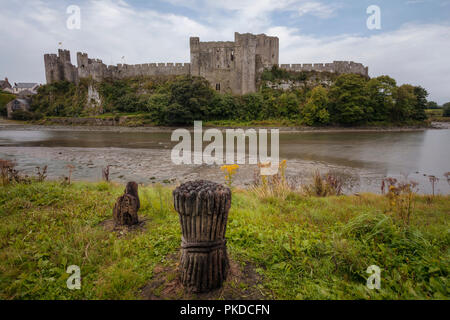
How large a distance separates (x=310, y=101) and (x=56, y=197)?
39.0 meters

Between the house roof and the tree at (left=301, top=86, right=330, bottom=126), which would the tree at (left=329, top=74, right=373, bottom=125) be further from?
the house roof

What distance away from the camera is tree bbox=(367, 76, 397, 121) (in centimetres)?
4041

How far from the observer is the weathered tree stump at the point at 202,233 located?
249 cm

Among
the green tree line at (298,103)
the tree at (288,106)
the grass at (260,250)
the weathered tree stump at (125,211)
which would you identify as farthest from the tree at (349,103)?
the weathered tree stump at (125,211)

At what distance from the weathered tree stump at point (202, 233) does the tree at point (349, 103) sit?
40682 mm

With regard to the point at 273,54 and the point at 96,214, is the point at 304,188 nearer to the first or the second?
the point at 96,214

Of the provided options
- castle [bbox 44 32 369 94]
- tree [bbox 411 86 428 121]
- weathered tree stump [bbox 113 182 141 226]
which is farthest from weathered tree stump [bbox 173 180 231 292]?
tree [bbox 411 86 428 121]

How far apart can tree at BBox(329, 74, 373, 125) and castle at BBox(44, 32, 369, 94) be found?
1260cm

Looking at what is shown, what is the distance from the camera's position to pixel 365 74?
172ft

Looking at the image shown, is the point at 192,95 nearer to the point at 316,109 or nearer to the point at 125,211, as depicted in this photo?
the point at 316,109

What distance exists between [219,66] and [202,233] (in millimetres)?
48116

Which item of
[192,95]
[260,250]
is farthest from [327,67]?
[260,250]

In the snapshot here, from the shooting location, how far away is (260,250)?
355 cm

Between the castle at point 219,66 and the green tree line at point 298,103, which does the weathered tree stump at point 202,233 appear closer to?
the green tree line at point 298,103
